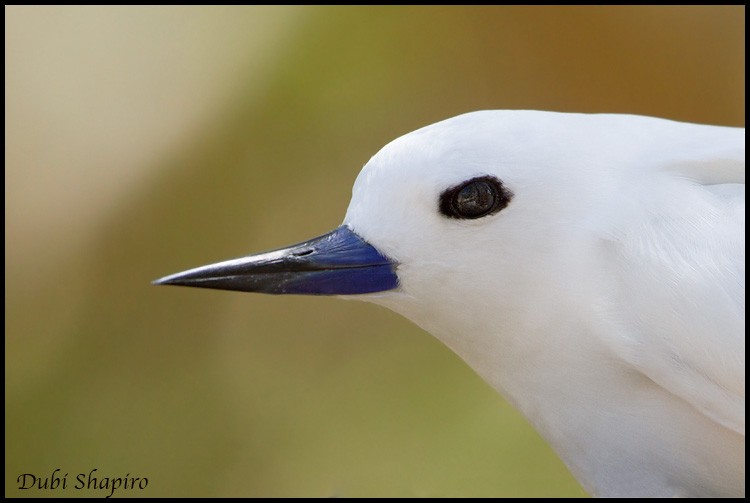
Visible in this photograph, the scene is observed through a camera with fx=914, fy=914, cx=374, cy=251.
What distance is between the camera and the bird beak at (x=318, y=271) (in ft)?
5.10

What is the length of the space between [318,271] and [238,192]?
309cm

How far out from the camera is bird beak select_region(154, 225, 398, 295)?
156 centimetres

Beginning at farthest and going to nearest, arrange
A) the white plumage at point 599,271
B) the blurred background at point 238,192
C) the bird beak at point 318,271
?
the blurred background at point 238,192
the bird beak at point 318,271
the white plumage at point 599,271

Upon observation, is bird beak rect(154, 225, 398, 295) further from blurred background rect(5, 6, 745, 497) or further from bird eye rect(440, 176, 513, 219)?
blurred background rect(5, 6, 745, 497)

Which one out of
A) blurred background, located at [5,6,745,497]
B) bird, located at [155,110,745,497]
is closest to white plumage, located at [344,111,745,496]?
bird, located at [155,110,745,497]

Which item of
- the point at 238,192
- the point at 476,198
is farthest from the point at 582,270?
the point at 238,192

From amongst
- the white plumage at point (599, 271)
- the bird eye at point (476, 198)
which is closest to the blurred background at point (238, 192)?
the white plumage at point (599, 271)

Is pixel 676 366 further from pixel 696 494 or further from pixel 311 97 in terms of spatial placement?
pixel 311 97

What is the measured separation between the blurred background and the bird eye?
2.72 meters

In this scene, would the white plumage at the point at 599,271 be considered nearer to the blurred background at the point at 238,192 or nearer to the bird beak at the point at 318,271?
the bird beak at the point at 318,271

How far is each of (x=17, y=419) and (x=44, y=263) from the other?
0.75 meters

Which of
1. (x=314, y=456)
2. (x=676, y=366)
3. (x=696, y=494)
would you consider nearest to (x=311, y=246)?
(x=676, y=366)

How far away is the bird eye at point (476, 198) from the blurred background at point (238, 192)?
2.72 m

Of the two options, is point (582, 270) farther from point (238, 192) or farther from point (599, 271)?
point (238, 192)
